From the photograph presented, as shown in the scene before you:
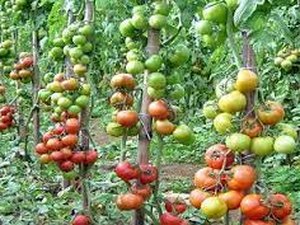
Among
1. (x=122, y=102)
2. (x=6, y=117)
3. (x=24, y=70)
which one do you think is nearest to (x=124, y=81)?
(x=122, y=102)

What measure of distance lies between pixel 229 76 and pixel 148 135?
1068 mm

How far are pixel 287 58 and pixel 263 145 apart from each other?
3.51 meters

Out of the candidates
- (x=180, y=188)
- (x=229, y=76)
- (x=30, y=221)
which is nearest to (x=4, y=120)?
(x=180, y=188)

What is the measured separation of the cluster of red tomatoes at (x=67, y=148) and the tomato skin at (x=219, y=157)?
1.93m

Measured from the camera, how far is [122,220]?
4227 millimetres

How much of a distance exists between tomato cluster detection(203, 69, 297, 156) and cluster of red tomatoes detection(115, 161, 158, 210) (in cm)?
100

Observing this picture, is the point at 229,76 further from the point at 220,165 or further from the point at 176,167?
the point at 176,167

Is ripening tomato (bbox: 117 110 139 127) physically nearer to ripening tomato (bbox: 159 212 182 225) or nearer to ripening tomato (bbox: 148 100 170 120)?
ripening tomato (bbox: 148 100 170 120)

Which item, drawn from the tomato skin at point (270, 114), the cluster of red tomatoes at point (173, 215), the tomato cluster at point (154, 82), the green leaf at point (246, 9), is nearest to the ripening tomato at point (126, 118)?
the tomato cluster at point (154, 82)

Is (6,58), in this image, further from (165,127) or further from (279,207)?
(279,207)

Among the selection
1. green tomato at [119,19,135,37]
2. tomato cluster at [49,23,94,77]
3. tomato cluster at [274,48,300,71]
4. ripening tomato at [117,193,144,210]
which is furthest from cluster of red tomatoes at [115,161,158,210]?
tomato cluster at [274,48,300,71]

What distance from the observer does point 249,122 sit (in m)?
2.14

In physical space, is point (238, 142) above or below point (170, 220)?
above

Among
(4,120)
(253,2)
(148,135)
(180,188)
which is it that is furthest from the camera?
(4,120)
